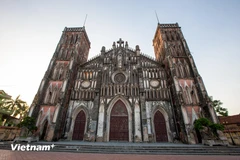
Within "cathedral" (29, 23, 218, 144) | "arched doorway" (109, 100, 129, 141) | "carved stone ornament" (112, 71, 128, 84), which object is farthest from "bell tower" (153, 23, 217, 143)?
"carved stone ornament" (112, 71, 128, 84)

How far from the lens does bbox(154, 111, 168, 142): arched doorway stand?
1530 cm

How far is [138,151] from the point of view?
9438 millimetres

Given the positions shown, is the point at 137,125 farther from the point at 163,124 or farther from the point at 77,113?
the point at 77,113

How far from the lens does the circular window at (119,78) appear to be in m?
18.9

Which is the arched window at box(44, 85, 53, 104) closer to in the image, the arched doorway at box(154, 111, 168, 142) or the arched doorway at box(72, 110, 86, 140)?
the arched doorway at box(72, 110, 86, 140)

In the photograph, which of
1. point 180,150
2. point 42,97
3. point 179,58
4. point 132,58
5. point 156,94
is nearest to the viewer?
point 180,150

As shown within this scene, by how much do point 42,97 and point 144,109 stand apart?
15.2 m

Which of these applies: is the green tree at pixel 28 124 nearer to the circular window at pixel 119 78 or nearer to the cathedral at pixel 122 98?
the cathedral at pixel 122 98

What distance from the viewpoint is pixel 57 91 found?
1700cm

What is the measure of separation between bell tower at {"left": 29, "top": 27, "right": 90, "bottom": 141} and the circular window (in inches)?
297

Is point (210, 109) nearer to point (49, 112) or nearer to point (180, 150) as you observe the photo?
point (180, 150)

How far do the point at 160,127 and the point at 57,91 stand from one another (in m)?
16.5

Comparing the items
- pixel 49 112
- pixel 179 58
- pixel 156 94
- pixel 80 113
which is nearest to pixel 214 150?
pixel 156 94

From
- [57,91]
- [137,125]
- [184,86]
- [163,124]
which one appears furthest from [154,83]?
[57,91]
